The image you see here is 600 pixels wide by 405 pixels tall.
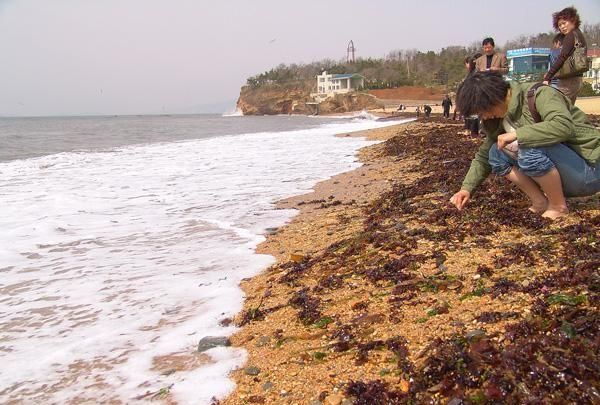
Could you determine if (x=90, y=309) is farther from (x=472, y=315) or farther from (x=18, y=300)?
(x=472, y=315)

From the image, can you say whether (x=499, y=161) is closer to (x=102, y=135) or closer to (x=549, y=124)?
(x=549, y=124)

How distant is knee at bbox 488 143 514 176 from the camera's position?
367 centimetres

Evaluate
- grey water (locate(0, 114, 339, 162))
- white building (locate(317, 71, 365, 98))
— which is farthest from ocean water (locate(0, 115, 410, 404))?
white building (locate(317, 71, 365, 98))

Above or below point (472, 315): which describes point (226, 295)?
below

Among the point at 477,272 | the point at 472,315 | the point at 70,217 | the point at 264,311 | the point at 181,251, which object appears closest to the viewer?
the point at 472,315

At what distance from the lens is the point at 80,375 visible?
2.87 metres

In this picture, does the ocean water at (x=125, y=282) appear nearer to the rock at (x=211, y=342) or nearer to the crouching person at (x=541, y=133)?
the rock at (x=211, y=342)

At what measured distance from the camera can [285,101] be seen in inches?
4350

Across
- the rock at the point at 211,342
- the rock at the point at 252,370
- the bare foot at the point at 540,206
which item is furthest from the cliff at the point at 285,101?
the rock at the point at 252,370

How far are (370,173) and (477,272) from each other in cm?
691

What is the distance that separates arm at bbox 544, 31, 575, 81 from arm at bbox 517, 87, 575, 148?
2320 millimetres

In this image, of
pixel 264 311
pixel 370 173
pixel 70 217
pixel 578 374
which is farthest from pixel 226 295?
pixel 370 173

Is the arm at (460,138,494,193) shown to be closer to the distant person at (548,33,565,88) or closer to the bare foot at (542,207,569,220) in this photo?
the bare foot at (542,207,569,220)

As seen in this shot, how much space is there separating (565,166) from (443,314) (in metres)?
1.63
